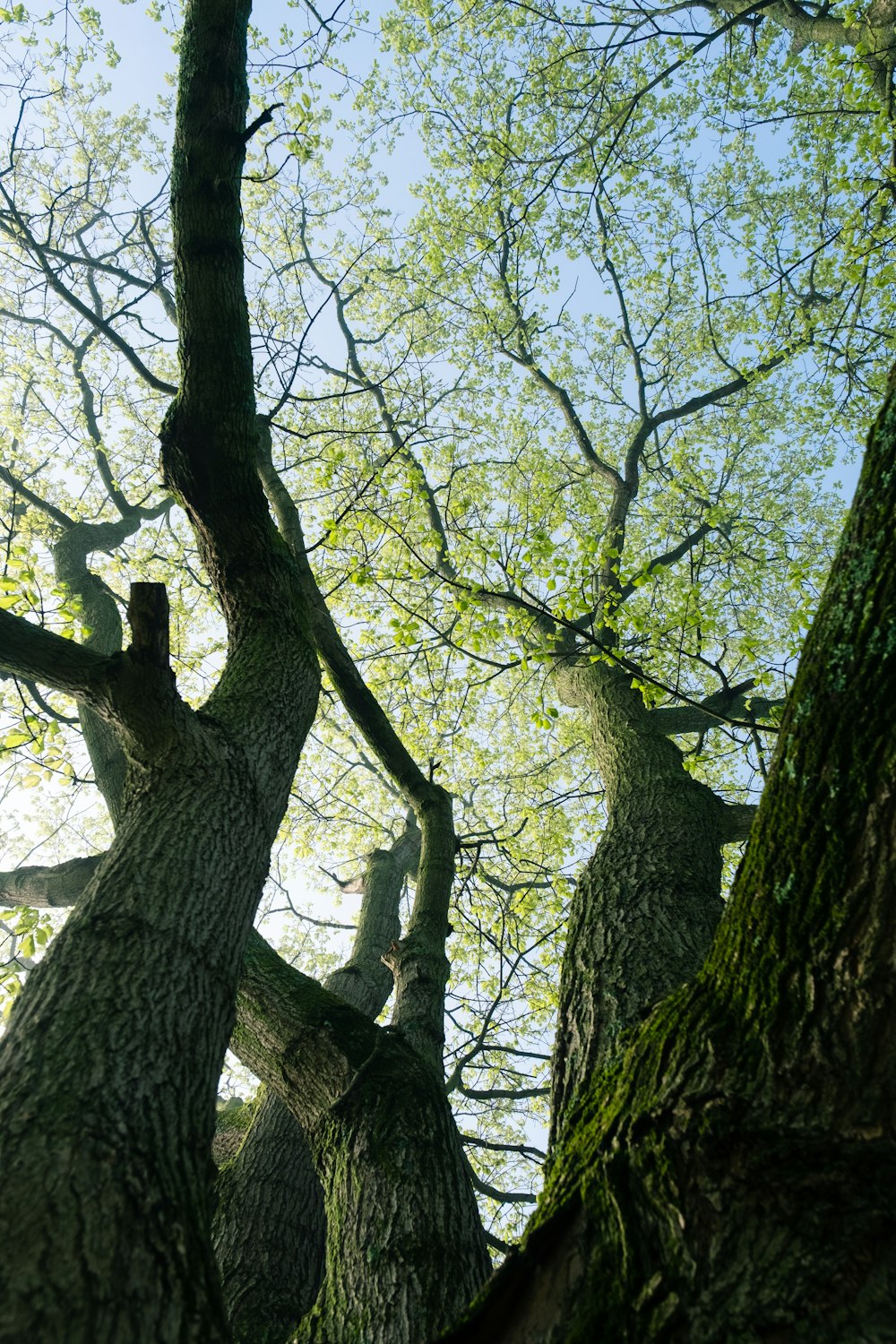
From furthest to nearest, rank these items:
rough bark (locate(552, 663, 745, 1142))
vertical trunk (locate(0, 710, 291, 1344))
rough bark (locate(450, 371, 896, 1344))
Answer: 1. rough bark (locate(552, 663, 745, 1142))
2. vertical trunk (locate(0, 710, 291, 1344))
3. rough bark (locate(450, 371, 896, 1344))

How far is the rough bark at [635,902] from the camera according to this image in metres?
3.29

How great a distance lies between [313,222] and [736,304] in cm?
571

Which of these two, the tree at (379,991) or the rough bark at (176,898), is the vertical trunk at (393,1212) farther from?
the rough bark at (176,898)

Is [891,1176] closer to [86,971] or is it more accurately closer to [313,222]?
[86,971]

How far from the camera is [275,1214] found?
4.21 meters

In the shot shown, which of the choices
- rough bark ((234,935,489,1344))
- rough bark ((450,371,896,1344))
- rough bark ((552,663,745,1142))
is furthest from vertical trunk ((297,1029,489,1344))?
rough bark ((450,371,896,1344))

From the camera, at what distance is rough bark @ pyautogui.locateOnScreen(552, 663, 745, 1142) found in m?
3.29

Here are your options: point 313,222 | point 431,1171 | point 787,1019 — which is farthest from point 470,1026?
point 313,222

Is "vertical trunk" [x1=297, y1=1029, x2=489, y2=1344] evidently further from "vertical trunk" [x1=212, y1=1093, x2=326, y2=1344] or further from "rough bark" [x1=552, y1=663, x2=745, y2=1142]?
"vertical trunk" [x1=212, y1=1093, x2=326, y2=1344]

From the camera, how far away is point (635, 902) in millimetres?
4020

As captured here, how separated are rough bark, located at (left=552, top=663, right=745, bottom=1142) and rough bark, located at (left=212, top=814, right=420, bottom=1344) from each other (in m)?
1.89

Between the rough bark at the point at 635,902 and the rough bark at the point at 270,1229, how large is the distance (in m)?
1.89

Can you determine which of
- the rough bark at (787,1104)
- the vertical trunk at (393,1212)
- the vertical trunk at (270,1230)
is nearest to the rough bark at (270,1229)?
the vertical trunk at (270,1230)

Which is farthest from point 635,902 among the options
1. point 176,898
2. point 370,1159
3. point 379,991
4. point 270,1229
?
point 379,991
